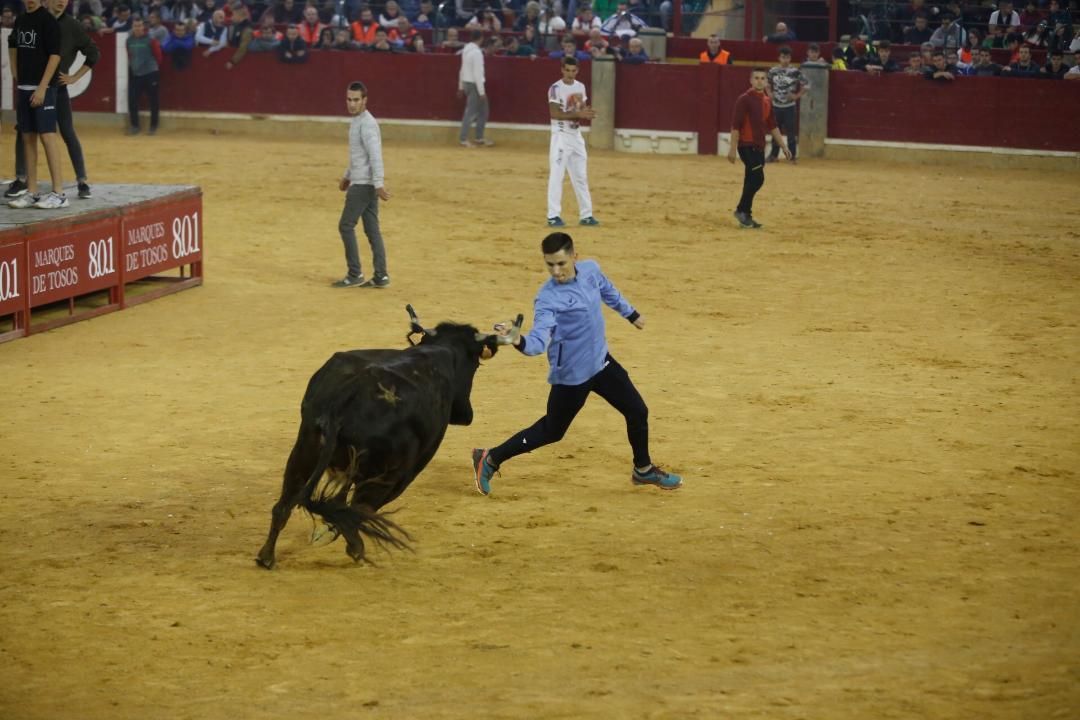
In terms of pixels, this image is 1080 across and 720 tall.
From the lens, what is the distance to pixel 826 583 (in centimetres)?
672

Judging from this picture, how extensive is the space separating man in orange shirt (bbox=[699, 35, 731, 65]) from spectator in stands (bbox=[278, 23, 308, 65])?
22.3ft

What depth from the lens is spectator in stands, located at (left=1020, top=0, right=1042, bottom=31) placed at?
24.2 meters

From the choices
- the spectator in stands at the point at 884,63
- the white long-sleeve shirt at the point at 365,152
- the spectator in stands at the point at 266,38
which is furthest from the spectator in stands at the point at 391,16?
the white long-sleeve shirt at the point at 365,152

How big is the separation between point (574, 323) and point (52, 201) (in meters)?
6.12

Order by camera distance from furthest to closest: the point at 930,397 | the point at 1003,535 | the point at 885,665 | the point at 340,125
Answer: the point at 340,125
the point at 930,397
the point at 1003,535
the point at 885,665

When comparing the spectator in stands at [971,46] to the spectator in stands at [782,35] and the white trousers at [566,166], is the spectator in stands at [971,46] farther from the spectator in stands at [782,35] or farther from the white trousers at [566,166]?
the white trousers at [566,166]

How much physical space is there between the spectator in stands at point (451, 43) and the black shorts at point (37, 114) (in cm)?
1488

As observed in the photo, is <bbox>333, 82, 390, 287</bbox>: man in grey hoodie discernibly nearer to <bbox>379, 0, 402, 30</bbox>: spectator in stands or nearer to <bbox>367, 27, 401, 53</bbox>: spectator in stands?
<bbox>367, 27, 401, 53</bbox>: spectator in stands

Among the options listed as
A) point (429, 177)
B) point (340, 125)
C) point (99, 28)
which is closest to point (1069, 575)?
point (429, 177)

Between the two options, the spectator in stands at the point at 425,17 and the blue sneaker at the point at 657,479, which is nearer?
the blue sneaker at the point at 657,479

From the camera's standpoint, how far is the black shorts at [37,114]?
1190 cm

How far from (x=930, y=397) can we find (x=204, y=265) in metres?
7.37

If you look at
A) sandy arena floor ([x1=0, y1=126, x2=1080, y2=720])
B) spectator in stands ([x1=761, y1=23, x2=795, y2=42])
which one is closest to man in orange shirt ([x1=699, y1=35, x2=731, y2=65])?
spectator in stands ([x1=761, y1=23, x2=795, y2=42])

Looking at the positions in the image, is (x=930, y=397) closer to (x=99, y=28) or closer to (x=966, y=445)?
(x=966, y=445)
